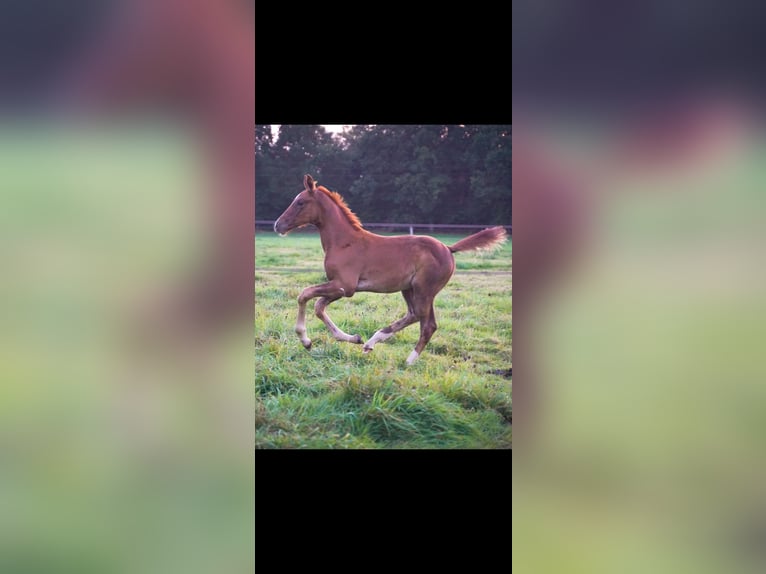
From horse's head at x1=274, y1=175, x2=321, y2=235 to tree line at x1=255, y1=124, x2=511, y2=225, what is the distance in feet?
0.20

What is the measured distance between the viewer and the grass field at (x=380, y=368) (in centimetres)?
383

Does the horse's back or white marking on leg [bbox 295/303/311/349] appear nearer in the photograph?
white marking on leg [bbox 295/303/311/349]

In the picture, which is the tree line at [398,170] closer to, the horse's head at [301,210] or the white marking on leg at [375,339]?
the horse's head at [301,210]

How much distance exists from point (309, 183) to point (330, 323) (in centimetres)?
94

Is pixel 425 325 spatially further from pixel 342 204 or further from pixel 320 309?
pixel 342 204

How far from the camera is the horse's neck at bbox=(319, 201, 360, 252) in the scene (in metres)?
4.07

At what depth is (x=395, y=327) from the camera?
4078 mm

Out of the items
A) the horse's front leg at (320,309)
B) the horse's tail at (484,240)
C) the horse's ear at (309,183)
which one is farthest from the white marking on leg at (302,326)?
the horse's tail at (484,240)
